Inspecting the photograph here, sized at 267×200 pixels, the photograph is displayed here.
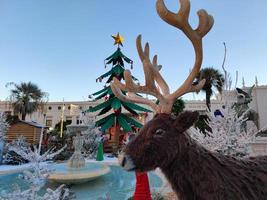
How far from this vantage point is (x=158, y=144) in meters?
1.43

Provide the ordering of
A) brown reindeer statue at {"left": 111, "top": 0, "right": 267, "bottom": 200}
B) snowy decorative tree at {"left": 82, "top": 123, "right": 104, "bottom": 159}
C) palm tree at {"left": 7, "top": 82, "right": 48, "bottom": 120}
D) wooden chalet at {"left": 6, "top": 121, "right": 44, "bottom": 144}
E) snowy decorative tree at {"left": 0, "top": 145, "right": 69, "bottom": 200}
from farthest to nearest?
palm tree at {"left": 7, "top": 82, "right": 48, "bottom": 120} < wooden chalet at {"left": 6, "top": 121, "right": 44, "bottom": 144} < snowy decorative tree at {"left": 82, "top": 123, "right": 104, "bottom": 159} < snowy decorative tree at {"left": 0, "top": 145, "right": 69, "bottom": 200} < brown reindeer statue at {"left": 111, "top": 0, "right": 267, "bottom": 200}

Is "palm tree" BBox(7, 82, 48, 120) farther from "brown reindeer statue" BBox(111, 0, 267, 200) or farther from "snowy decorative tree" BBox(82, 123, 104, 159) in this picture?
"brown reindeer statue" BBox(111, 0, 267, 200)

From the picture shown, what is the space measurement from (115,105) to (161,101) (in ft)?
40.5

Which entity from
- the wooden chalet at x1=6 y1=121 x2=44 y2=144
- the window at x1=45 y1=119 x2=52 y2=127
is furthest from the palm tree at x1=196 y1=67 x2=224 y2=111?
the window at x1=45 y1=119 x2=52 y2=127

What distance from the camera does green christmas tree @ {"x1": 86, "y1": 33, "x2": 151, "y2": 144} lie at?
14375 mm

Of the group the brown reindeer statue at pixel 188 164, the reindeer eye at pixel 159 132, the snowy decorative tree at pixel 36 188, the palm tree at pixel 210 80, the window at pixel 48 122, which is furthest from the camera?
the window at pixel 48 122

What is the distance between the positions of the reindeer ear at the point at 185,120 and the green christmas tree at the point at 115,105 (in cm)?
1247

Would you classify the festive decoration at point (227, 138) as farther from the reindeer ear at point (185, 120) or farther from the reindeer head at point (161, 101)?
the reindeer ear at point (185, 120)

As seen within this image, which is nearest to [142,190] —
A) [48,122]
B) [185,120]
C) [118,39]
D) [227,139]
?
[185,120]

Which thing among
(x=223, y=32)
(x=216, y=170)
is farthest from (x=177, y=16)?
(x=223, y=32)

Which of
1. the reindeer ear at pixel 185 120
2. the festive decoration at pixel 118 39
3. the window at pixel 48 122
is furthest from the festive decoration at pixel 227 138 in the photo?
the window at pixel 48 122

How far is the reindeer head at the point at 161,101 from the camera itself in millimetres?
1401

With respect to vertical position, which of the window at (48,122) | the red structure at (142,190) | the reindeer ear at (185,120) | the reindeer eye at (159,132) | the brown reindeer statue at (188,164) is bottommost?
the red structure at (142,190)

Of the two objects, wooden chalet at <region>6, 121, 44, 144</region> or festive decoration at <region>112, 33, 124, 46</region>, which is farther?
festive decoration at <region>112, 33, 124, 46</region>
